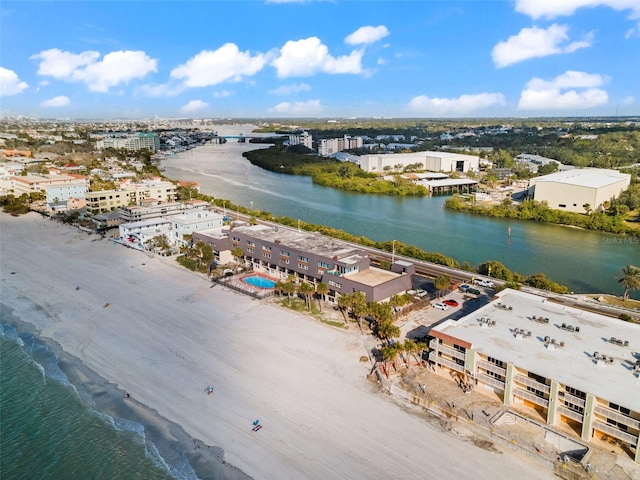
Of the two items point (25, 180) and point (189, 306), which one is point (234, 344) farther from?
point (25, 180)

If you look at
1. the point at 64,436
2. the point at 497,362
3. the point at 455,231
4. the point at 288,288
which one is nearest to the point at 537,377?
the point at 497,362

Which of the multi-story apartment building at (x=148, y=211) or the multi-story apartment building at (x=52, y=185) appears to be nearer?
the multi-story apartment building at (x=148, y=211)

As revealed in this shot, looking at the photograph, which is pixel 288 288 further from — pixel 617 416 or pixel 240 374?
pixel 617 416

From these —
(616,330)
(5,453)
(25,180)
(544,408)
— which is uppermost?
(25,180)

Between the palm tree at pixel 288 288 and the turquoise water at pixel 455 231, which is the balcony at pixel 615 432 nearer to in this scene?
the palm tree at pixel 288 288

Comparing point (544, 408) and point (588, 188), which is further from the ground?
point (588, 188)

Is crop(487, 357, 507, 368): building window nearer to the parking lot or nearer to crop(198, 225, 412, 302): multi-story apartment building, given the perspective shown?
the parking lot

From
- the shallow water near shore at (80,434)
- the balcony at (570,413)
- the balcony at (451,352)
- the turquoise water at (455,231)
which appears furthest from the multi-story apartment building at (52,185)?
the balcony at (570,413)

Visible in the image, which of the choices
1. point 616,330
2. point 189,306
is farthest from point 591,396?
point 189,306
